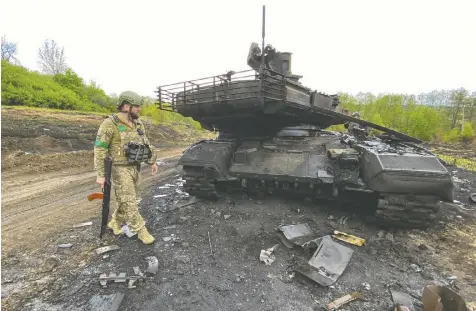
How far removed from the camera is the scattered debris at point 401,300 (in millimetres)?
2789

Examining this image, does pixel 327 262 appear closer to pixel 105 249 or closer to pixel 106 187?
pixel 105 249

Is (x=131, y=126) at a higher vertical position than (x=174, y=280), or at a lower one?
higher

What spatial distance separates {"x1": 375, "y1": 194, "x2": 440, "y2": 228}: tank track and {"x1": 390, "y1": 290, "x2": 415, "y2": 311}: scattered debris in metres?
1.30

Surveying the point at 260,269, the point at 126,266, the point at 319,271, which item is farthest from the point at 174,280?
the point at 319,271

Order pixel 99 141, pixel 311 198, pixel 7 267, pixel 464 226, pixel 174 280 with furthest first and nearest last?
pixel 311 198, pixel 464 226, pixel 99 141, pixel 7 267, pixel 174 280

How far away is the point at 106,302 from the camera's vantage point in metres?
2.80

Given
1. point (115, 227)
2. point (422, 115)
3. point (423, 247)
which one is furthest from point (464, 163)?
point (422, 115)

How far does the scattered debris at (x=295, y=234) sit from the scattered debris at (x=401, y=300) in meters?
1.29

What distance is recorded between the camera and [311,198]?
5.59 m

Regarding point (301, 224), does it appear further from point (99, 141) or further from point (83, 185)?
point (83, 185)

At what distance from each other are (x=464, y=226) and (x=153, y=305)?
210 inches

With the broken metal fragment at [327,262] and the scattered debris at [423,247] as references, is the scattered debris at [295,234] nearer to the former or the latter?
the broken metal fragment at [327,262]

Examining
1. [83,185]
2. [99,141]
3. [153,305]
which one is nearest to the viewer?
[153,305]

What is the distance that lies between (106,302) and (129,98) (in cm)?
259
